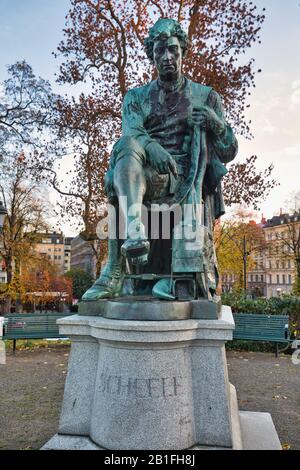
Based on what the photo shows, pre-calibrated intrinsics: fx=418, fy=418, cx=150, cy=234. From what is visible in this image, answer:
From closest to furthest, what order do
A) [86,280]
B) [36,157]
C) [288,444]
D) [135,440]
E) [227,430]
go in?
[135,440], [227,430], [288,444], [36,157], [86,280]

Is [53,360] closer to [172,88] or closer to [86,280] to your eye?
[172,88]

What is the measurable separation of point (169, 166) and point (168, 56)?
100cm

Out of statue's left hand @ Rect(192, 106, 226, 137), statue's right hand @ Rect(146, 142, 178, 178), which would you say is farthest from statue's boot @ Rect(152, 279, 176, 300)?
statue's left hand @ Rect(192, 106, 226, 137)

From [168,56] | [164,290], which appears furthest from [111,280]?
[168,56]

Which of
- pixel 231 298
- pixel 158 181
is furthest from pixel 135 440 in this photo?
pixel 231 298

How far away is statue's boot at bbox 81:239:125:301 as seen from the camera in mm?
3309

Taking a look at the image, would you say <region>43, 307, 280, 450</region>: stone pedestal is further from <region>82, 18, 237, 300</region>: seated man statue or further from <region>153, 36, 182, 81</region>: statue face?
<region>153, 36, 182, 81</region>: statue face

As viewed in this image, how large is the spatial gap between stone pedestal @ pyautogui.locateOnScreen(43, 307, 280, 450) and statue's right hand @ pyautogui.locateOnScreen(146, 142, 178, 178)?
4.34ft

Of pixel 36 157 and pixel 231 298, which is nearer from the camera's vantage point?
pixel 231 298

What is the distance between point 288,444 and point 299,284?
72.4ft

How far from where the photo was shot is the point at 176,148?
3.91 meters

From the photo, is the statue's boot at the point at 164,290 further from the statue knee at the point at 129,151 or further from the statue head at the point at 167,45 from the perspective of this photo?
the statue head at the point at 167,45

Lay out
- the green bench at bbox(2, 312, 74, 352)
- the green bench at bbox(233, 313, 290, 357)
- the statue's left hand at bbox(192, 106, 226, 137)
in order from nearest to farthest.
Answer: the statue's left hand at bbox(192, 106, 226, 137)
the green bench at bbox(233, 313, 290, 357)
the green bench at bbox(2, 312, 74, 352)

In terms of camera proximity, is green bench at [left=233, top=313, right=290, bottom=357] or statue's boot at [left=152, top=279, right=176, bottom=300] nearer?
statue's boot at [left=152, top=279, right=176, bottom=300]
